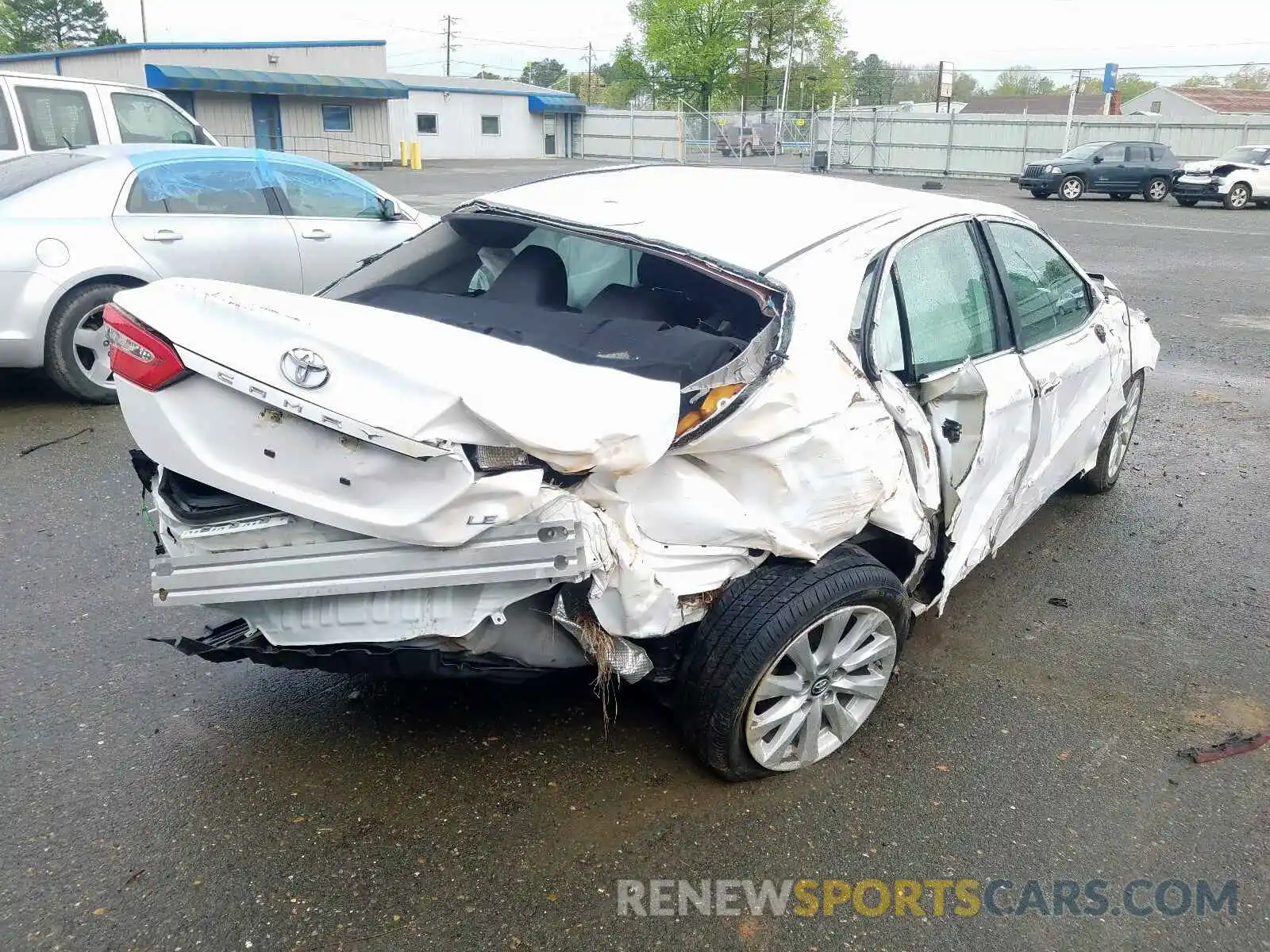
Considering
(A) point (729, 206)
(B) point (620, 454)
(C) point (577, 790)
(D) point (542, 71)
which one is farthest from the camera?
(D) point (542, 71)

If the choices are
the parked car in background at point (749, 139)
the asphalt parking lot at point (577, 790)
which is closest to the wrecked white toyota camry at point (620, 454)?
the asphalt parking lot at point (577, 790)

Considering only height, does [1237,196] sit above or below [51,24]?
below

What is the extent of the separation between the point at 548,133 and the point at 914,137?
21.9m

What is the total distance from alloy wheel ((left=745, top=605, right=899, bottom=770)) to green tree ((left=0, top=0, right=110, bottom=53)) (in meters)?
84.4

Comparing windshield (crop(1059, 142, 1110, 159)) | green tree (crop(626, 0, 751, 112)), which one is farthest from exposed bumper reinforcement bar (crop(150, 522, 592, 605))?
green tree (crop(626, 0, 751, 112))

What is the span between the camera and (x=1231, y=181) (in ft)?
72.8

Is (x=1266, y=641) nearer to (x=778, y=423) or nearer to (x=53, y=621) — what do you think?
(x=778, y=423)

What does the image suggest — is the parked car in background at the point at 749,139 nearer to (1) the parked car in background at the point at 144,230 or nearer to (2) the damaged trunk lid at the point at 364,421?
(1) the parked car in background at the point at 144,230

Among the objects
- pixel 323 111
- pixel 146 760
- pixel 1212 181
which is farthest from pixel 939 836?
pixel 323 111

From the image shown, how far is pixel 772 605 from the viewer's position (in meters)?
2.72

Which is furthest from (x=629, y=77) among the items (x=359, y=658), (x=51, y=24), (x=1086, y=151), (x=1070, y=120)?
(x=359, y=658)

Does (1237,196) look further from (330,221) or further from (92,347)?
(92,347)

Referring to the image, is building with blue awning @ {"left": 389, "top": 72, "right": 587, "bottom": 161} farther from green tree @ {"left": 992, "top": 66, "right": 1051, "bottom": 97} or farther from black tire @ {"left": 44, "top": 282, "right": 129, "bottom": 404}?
black tire @ {"left": 44, "top": 282, "right": 129, "bottom": 404}

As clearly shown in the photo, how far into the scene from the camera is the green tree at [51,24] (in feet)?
232
